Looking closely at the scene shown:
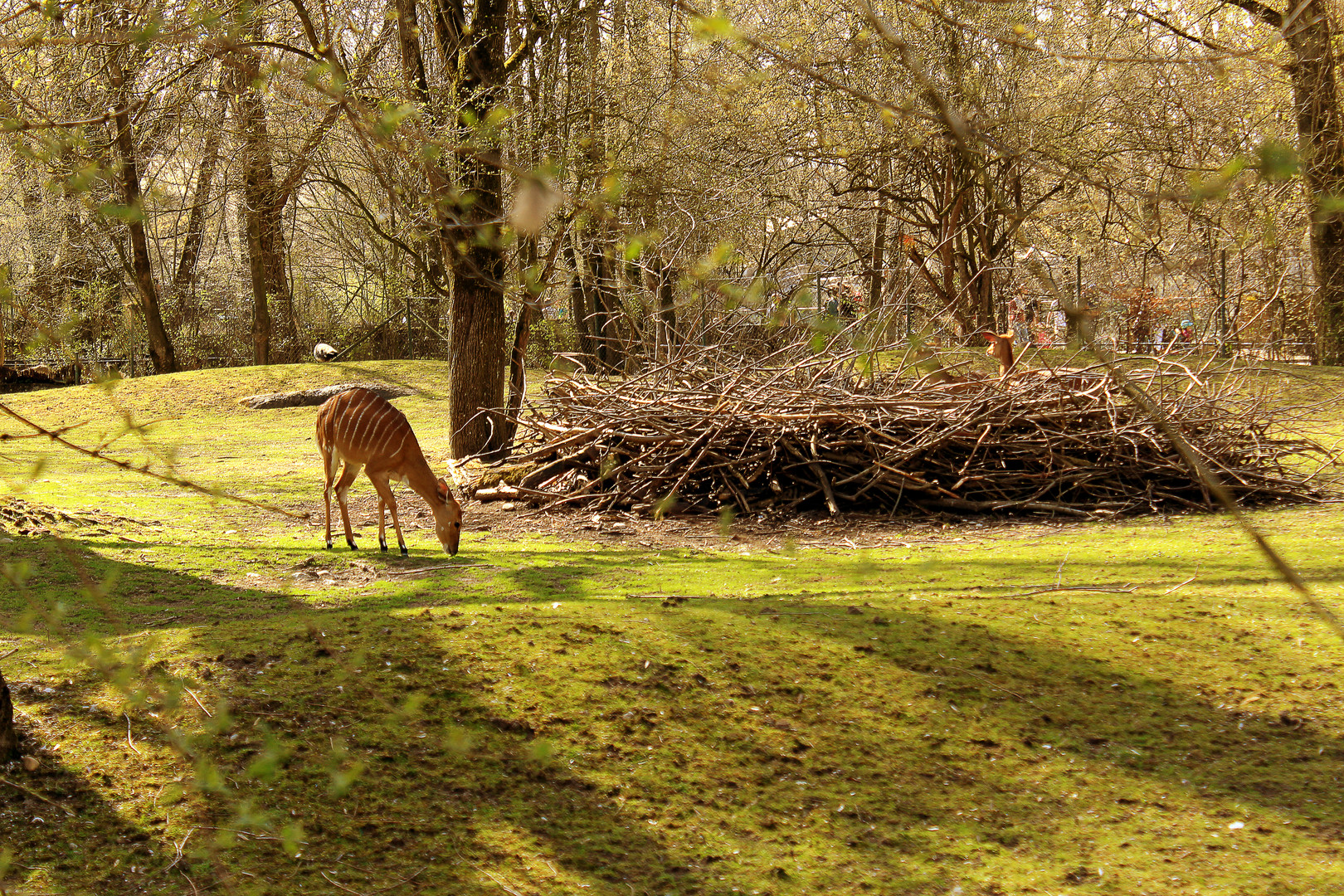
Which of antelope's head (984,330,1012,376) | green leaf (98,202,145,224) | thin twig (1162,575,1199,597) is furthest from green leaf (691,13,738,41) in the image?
antelope's head (984,330,1012,376)

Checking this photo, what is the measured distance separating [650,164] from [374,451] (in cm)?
760

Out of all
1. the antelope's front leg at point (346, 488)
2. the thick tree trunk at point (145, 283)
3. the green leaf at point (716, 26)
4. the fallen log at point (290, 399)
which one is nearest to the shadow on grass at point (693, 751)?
the green leaf at point (716, 26)

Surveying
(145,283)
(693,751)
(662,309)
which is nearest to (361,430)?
(662,309)

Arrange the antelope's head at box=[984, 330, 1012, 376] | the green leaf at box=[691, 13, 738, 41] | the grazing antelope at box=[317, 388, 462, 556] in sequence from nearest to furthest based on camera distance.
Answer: the green leaf at box=[691, 13, 738, 41]
the grazing antelope at box=[317, 388, 462, 556]
the antelope's head at box=[984, 330, 1012, 376]

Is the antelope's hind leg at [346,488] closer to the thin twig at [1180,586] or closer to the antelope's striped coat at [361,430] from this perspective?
the antelope's striped coat at [361,430]

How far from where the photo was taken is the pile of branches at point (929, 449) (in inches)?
357

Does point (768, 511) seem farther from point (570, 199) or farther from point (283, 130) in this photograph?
point (283, 130)

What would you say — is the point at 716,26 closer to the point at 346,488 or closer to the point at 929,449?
the point at 346,488

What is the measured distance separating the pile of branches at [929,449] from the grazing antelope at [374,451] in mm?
1648

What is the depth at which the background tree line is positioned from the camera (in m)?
2.70

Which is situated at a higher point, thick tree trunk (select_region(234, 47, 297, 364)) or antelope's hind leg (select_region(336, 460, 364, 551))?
thick tree trunk (select_region(234, 47, 297, 364))

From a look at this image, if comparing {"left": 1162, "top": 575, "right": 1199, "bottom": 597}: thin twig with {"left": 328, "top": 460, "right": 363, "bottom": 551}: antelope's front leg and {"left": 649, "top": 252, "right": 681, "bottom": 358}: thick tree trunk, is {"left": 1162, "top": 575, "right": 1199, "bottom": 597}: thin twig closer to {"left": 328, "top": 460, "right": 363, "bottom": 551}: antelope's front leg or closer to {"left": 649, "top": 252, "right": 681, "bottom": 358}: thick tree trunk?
{"left": 649, "top": 252, "right": 681, "bottom": 358}: thick tree trunk

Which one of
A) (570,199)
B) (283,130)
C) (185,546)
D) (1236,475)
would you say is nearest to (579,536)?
A: (185,546)

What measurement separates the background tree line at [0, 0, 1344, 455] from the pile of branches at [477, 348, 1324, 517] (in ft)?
2.86
